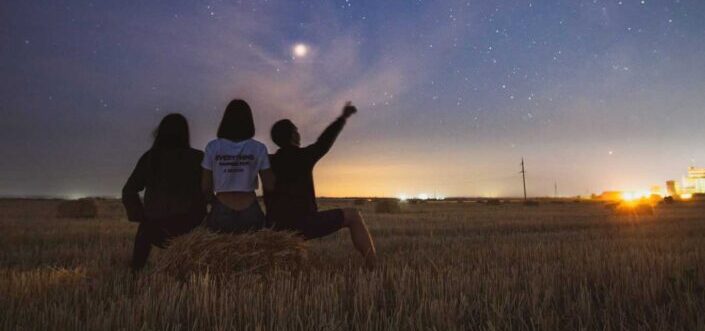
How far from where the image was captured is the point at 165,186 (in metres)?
5.34

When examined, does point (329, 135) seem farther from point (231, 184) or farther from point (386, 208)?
point (386, 208)

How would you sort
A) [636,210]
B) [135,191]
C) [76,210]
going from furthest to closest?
1. [636,210]
2. [76,210]
3. [135,191]

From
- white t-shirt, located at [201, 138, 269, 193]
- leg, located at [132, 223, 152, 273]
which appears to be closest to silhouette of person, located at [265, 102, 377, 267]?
white t-shirt, located at [201, 138, 269, 193]

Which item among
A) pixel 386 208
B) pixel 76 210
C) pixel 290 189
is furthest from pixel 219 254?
pixel 386 208

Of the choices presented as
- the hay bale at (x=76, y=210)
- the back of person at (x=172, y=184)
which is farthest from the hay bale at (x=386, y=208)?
the back of person at (x=172, y=184)

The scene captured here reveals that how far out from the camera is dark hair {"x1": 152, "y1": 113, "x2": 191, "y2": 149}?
546 centimetres

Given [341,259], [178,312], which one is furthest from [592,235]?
[178,312]

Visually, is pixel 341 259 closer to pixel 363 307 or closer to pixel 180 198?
pixel 180 198

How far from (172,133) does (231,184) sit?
106cm

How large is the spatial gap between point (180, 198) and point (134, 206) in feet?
1.50

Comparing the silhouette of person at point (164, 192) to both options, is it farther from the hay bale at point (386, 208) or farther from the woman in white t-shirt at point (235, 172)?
the hay bale at point (386, 208)

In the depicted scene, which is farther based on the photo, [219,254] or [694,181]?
[694,181]

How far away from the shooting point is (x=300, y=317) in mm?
3252

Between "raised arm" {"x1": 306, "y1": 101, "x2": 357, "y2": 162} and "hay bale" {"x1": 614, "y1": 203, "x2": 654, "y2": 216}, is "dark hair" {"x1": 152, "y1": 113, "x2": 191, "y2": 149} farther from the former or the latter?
"hay bale" {"x1": 614, "y1": 203, "x2": 654, "y2": 216}
